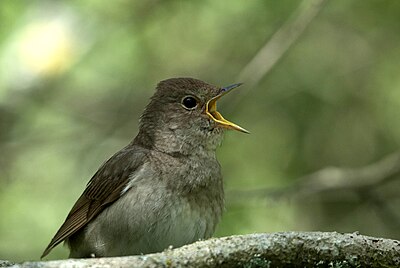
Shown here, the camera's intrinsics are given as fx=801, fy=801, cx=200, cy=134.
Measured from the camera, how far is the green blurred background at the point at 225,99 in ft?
29.6

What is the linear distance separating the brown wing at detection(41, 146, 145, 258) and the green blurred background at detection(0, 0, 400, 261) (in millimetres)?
2377

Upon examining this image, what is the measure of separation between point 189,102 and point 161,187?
45.9 inches

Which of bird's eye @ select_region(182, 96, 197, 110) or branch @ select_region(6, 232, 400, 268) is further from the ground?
bird's eye @ select_region(182, 96, 197, 110)

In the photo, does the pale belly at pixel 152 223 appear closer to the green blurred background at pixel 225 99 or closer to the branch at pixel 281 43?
the branch at pixel 281 43

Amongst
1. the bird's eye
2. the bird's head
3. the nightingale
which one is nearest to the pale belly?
the nightingale

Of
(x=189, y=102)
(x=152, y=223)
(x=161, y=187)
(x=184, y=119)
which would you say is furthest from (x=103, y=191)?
(x=189, y=102)

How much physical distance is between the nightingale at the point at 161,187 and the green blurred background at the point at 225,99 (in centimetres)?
191

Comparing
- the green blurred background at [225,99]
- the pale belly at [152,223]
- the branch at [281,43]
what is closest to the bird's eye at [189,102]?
the pale belly at [152,223]

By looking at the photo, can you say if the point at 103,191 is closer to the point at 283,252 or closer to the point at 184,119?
the point at 184,119

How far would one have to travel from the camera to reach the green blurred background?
9.03 m

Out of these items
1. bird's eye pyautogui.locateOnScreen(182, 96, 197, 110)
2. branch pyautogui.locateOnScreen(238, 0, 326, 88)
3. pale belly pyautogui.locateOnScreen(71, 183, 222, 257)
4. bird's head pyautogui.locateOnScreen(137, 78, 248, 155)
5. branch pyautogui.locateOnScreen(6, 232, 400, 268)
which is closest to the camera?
branch pyautogui.locateOnScreen(6, 232, 400, 268)

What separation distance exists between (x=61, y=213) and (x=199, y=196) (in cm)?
395

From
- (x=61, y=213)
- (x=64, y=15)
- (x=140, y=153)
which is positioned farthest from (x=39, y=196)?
(x=140, y=153)

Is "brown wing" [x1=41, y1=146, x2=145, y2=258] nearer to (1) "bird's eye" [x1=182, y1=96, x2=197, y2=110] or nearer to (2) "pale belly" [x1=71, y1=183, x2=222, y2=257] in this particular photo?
(2) "pale belly" [x1=71, y1=183, x2=222, y2=257]
